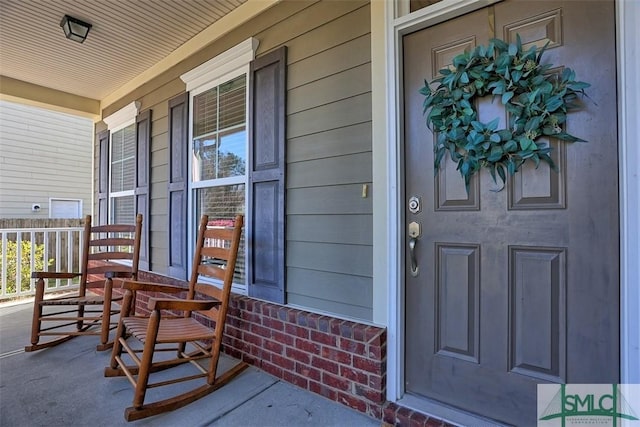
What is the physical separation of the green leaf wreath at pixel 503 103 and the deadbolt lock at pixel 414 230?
1.01ft

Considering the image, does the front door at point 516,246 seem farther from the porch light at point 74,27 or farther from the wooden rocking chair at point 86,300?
the porch light at point 74,27

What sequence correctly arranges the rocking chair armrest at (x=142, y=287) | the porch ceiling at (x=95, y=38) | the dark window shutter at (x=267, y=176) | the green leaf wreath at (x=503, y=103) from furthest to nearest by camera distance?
the porch ceiling at (x=95, y=38) < the dark window shutter at (x=267, y=176) < the rocking chair armrest at (x=142, y=287) < the green leaf wreath at (x=503, y=103)

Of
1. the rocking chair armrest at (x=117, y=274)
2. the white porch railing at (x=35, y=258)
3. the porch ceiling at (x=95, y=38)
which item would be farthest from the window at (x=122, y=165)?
the rocking chair armrest at (x=117, y=274)

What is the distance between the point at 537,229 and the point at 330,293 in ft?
3.70

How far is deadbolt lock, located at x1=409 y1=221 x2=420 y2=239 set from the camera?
170 centimetres

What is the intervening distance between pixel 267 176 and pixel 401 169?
98 cm

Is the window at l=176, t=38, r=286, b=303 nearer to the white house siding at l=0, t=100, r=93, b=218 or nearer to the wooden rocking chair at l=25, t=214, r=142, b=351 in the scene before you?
the wooden rocking chair at l=25, t=214, r=142, b=351

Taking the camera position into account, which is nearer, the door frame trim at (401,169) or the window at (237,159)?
the door frame trim at (401,169)

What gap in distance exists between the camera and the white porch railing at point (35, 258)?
3.92 meters

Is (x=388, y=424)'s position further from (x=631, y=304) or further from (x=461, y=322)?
(x=631, y=304)

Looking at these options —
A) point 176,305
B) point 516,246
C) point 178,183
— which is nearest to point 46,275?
point 178,183

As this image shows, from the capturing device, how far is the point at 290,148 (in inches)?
85.3

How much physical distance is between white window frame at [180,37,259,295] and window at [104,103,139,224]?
1269mm

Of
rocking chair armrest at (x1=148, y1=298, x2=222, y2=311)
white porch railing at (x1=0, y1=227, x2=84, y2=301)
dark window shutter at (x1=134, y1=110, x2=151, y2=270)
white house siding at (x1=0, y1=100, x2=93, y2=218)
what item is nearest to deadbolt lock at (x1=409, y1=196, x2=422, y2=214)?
rocking chair armrest at (x1=148, y1=298, x2=222, y2=311)
